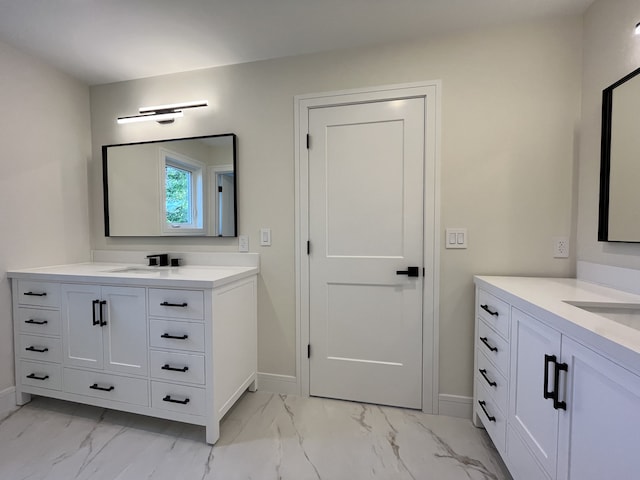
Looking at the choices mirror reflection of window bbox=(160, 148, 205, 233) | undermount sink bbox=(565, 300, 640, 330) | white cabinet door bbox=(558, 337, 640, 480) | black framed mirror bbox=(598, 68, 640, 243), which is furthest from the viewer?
mirror reflection of window bbox=(160, 148, 205, 233)

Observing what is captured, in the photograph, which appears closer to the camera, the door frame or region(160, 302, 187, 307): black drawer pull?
region(160, 302, 187, 307): black drawer pull

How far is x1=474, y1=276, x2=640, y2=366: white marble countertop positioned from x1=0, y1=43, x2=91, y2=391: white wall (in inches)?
120

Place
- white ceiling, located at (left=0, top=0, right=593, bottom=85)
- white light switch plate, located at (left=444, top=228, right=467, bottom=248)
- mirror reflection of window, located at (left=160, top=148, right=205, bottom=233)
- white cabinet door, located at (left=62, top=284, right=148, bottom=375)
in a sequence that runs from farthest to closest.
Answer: mirror reflection of window, located at (left=160, top=148, right=205, bottom=233) < white light switch plate, located at (left=444, top=228, right=467, bottom=248) < white cabinet door, located at (left=62, top=284, right=148, bottom=375) < white ceiling, located at (left=0, top=0, right=593, bottom=85)

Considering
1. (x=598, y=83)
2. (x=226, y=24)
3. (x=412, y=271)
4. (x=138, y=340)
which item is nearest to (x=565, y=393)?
(x=412, y=271)

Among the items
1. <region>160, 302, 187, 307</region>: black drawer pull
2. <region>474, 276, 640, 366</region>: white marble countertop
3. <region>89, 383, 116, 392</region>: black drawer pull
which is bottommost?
<region>89, 383, 116, 392</region>: black drawer pull

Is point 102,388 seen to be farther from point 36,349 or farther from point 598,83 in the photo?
point 598,83

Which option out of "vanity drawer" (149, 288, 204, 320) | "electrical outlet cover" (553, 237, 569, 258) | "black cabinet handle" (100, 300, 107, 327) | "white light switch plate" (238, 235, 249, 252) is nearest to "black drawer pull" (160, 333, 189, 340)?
"vanity drawer" (149, 288, 204, 320)

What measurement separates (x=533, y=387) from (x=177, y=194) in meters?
2.46

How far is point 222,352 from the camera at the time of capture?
163 cm

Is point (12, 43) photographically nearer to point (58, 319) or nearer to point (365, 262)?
point (58, 319)

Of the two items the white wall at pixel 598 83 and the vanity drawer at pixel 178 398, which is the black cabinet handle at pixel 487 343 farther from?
the vanity drawer at pixel 178 398

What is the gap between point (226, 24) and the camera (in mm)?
1680

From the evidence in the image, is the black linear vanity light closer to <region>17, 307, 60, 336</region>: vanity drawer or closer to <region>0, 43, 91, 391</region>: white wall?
<region>0, 43, 91, 391</region>: white wall

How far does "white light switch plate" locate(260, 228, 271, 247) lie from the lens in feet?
6.75
